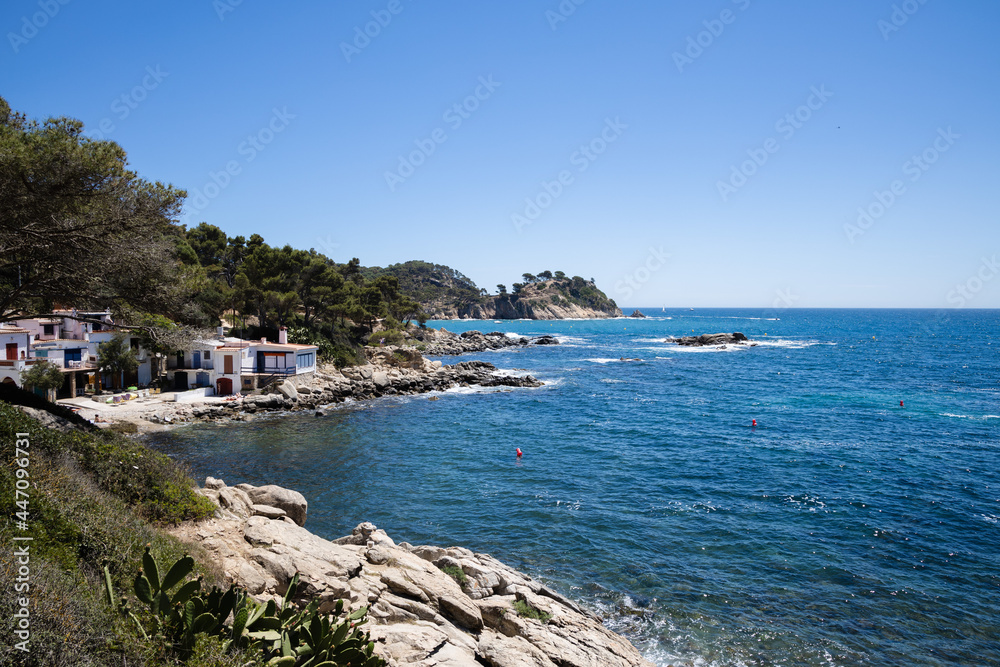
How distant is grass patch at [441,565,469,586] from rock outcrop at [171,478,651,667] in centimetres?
2

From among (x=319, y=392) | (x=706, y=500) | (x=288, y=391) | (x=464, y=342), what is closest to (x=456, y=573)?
(x=706, y=500)

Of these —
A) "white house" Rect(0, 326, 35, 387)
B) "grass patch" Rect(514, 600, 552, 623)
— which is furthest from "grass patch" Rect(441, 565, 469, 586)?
"white house" Rect(0, 326, 35, 387)

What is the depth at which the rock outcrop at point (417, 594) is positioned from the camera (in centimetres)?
908

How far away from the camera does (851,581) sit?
1477cm

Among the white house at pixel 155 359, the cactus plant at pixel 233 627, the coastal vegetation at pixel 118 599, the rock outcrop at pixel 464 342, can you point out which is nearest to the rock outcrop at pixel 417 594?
the coastal vegetation at pixel 118 599

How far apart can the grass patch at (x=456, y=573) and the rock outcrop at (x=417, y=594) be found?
2 centimetres

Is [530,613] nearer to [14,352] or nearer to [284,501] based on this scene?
[284,501]

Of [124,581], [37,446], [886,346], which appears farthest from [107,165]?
[886,346]

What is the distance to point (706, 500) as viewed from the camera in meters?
20.8

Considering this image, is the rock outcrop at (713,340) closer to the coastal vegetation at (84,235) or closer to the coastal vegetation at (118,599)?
the coastal vegetation at (84,235)

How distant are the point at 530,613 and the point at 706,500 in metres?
12.0

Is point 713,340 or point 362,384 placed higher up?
point 713,340

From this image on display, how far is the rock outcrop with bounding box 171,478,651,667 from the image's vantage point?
9.08 metres

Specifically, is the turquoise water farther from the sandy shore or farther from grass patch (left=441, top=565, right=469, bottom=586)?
grass patch (left=441, top=565, right=469, bottom=586)
